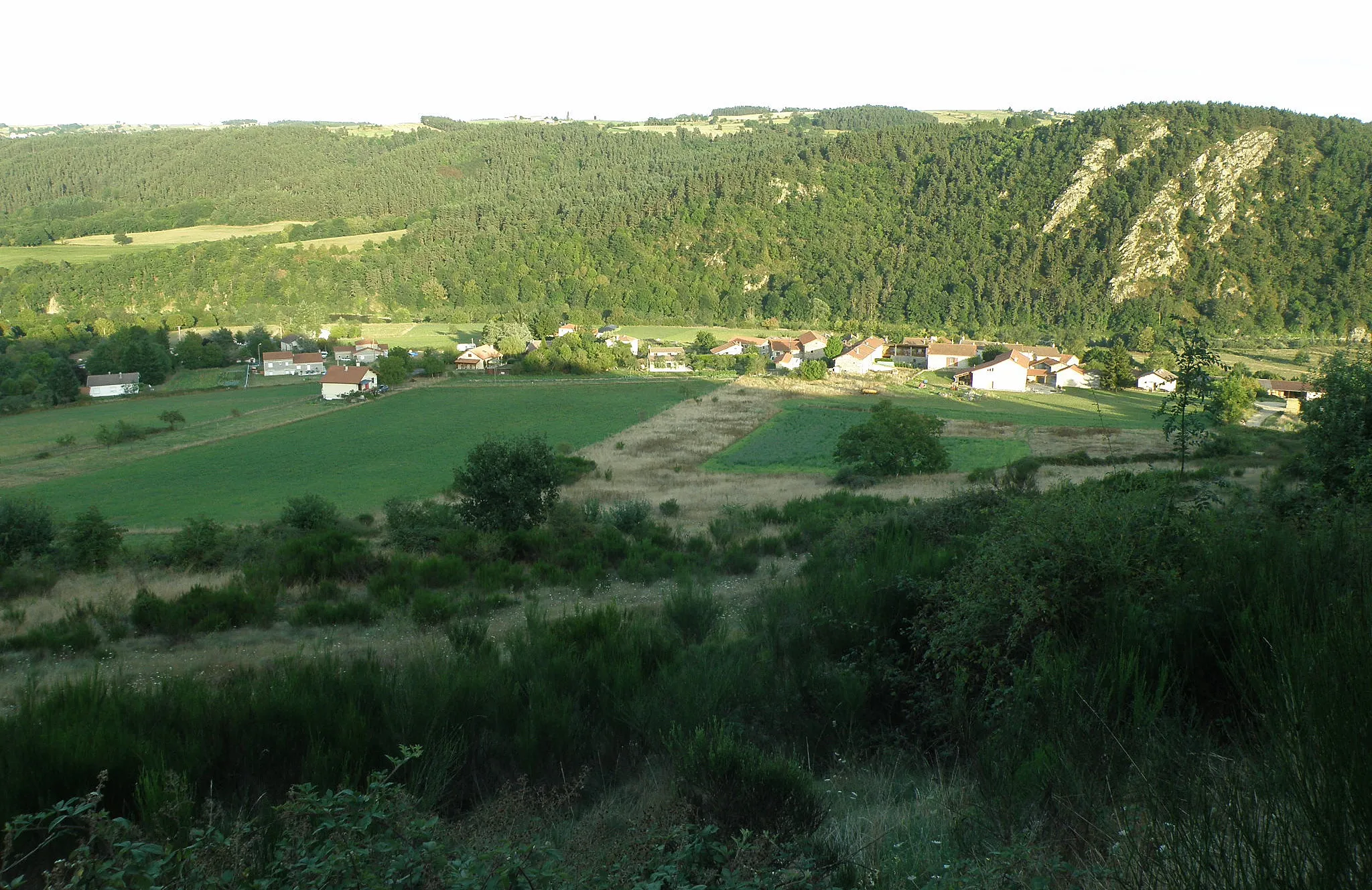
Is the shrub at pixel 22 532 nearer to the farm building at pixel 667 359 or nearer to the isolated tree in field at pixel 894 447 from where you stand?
the isolated tree in field at pixel 894 447

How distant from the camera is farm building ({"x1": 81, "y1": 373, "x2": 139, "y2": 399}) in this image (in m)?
57.3

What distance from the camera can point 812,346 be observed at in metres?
86.9

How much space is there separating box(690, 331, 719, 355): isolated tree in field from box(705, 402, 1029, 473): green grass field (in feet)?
117

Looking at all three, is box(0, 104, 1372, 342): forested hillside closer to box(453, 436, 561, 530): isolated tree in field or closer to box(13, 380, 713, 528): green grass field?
box(13, 380, 713, 528): green grass field

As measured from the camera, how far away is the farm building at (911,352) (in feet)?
279

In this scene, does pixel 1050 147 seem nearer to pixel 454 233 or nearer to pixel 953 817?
pixel 454 233

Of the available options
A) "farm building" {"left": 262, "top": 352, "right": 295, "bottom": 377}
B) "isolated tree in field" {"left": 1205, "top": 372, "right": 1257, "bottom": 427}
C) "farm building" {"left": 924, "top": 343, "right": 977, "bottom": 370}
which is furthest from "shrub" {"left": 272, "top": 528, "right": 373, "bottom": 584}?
"farm building" {"left": 924, "top": 343, "right": 977, "bottom": 370}

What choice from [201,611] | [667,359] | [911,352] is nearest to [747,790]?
[201,611]

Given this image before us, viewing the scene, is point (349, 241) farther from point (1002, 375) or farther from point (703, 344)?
point (1002, 375)

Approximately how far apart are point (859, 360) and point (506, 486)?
2576 inches

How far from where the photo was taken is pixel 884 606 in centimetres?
586

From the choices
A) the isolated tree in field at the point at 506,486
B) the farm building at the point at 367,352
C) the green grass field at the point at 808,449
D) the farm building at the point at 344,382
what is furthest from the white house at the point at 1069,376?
the isolated tree in field at the point at 506,486

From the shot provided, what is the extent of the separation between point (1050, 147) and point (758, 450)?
126351 millimetres

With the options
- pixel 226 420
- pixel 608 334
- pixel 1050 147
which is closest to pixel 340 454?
pixel 226 420
